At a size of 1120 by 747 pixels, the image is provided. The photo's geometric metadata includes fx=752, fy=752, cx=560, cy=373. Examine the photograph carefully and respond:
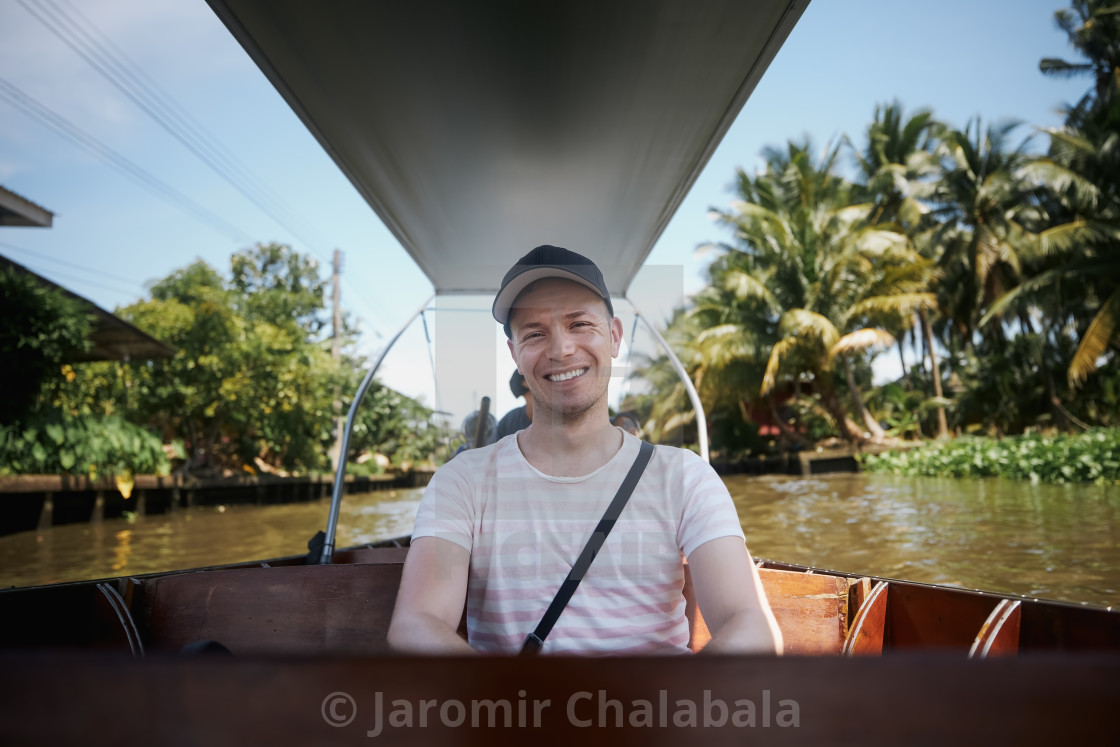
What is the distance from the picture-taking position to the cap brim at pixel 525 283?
157 centimetres

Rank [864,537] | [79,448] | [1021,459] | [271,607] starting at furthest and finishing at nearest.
Answer: [1021,459] → [79,448] → [864,537] → [271,607]

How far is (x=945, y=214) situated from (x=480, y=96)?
28099 millimetres

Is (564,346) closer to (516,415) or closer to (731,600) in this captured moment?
(516,415)

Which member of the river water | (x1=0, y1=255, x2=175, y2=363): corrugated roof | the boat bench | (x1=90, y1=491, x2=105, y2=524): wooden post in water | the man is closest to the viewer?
the man

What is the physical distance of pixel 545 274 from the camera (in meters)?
1.58

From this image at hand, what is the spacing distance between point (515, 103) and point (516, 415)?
94 centimetres

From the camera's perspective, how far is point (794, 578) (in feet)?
7.05

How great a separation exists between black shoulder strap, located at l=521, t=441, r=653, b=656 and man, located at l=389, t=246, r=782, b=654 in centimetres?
1

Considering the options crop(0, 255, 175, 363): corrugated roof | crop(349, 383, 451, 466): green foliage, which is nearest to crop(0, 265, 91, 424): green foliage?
crop(0, 255, 175, 363): corrugated roof

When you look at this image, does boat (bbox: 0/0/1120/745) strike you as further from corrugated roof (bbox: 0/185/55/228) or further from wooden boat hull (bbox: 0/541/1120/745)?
corrugated roof (bbox: 0/185/55/228)

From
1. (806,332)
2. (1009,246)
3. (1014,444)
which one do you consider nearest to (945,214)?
(1009,246)

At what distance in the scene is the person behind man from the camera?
5.84 ft

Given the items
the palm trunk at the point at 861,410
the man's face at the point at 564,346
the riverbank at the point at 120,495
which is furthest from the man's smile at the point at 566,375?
the palm trunk at the point at 861,410

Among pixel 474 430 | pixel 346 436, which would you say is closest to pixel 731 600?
pixel 474 430
